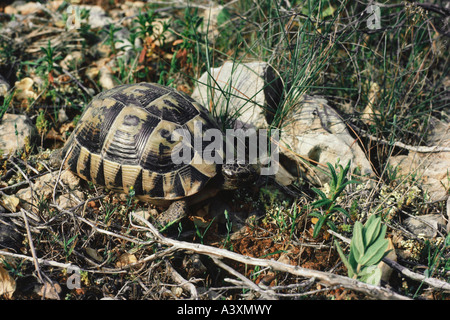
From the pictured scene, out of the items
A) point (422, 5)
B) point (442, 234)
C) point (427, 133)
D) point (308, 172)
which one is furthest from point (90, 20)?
point (442, 234)

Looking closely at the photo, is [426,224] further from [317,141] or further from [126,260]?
[126,260]

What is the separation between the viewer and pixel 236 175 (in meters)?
2.96

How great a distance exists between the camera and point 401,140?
358 cm

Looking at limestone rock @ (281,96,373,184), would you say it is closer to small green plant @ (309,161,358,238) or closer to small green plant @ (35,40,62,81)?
small green plant @ (309,161,358,238)

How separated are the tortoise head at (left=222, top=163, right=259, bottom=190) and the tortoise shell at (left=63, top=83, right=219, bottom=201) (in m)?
0.10

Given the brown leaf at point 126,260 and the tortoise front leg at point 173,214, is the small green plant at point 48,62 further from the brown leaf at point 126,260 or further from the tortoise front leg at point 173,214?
the brown leaf at point 126,260

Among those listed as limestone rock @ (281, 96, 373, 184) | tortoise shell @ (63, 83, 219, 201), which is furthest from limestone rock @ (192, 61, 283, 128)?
tortoise shell @ (63, 83, 219, 201)

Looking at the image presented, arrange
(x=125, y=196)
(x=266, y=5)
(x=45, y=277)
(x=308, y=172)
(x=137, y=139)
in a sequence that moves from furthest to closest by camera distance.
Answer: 1. (x=266, y=5)
2. (x=308, y=172)
3. (x=125, y=196)
4. (x=137, y=139)
5. (x=45, y=277)

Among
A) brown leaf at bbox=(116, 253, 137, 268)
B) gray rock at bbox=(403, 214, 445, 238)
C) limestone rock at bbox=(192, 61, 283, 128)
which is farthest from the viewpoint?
limestone rock at bbox=(192, 61, 283, 128)

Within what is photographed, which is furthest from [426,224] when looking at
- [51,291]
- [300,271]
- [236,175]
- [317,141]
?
[51,291]

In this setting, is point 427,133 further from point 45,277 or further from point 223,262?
point 45,277

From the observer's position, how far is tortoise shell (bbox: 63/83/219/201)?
2945mm

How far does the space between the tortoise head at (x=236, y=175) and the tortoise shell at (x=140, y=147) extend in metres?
0.10

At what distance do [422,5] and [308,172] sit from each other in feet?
5.03
